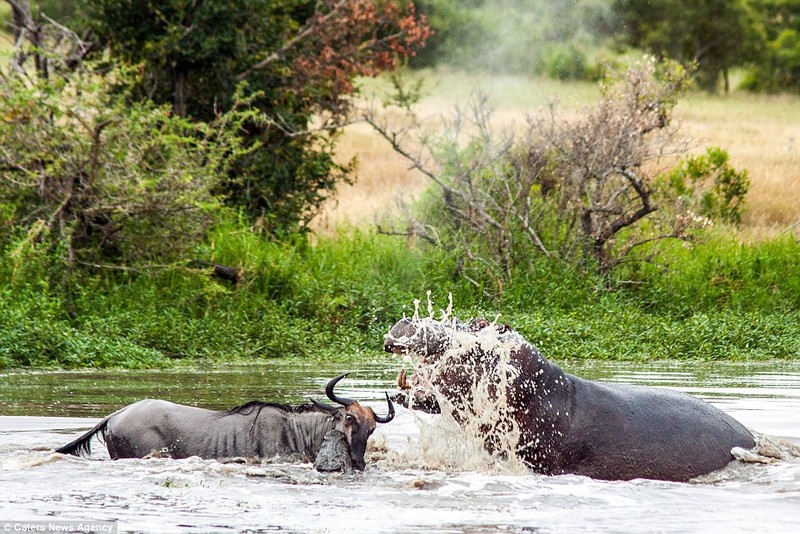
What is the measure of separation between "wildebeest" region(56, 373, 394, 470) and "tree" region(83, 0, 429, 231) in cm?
826

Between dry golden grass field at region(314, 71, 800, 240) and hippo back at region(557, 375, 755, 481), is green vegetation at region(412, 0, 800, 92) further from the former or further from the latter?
hippo back at region(557, 375, 755, 481)

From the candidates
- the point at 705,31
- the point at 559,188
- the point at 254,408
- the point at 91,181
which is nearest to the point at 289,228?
the point at 559,188

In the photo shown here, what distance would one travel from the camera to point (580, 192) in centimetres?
1527

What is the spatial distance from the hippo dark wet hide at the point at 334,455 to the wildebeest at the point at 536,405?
1.30ft

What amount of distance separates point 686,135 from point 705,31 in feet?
106

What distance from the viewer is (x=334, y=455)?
653cm

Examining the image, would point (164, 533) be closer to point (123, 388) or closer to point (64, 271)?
point (123, 388)

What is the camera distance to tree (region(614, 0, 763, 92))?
45.5 metres

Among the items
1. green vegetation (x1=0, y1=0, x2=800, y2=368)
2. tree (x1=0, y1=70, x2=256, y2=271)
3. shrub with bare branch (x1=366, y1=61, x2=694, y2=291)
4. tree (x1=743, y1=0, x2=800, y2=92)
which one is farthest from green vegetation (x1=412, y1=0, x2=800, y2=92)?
tree (x1=0, y1=70, x2=256, y2=271)

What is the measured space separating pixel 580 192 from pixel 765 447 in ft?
27.6

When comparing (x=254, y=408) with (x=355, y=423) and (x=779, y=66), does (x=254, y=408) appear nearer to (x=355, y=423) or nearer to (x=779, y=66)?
(x=355, y=423)

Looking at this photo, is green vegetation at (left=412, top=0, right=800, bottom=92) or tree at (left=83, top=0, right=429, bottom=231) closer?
tree at (left=83, top=0, right=429, bottom=231)

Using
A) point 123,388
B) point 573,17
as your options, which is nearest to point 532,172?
point 123,388

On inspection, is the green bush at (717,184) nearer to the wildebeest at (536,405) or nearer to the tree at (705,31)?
the wildebeest at (536,405)
